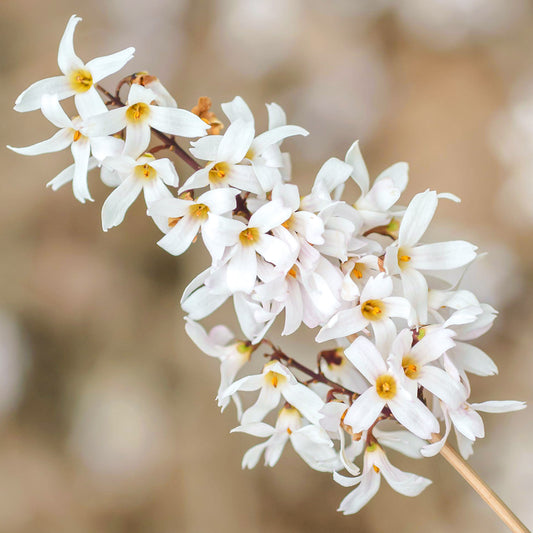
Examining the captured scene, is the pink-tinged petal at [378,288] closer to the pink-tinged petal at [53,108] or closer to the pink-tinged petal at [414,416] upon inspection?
the pink-tinged petal at [414,416]

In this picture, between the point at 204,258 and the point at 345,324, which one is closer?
the point at 345,324

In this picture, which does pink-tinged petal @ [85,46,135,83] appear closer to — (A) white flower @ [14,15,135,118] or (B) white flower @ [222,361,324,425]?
(A) white flower @ [14,15,135,118]

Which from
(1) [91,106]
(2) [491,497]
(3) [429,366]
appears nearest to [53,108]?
(1) [91,106]

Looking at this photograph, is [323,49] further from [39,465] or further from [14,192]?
[39,465]

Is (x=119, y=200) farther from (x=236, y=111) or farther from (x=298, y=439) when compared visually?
(x=298, y=439)

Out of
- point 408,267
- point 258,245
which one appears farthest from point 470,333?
point 258,245

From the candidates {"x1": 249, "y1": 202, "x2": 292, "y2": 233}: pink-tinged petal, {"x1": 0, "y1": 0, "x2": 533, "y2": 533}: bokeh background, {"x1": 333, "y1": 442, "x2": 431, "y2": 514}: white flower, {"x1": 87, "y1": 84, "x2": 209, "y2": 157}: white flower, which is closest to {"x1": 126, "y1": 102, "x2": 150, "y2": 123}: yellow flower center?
{"x1": 87, "y1": 84, "x2": 209, "y2": 157}: white flower

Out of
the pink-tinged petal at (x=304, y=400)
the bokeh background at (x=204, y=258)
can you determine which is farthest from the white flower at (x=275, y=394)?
the bokeh background at (x=204, y=258)
